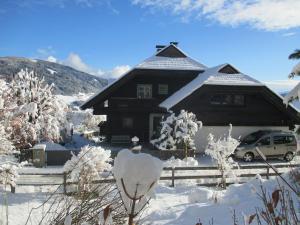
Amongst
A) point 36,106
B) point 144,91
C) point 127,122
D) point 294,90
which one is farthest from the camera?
point 144,91

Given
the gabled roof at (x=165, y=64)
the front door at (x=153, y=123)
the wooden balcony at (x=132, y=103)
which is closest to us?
the gabled roof at (x=165, y=64)

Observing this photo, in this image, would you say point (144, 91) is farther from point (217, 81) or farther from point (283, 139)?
point (283, 139)

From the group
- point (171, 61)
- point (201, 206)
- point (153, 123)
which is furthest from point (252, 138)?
point (201, 206)

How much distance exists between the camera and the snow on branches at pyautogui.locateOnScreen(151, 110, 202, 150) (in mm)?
20375

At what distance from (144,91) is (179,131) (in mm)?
7439

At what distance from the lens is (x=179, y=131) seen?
818 inches

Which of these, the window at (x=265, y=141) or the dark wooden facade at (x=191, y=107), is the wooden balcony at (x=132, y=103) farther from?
the window at (x=265, y=141)

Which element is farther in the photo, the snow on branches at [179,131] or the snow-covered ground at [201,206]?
the snow on branches at [179,131]

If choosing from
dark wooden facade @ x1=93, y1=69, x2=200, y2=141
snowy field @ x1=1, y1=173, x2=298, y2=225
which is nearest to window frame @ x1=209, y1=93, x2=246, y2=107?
dark wooden facade @ x1=93, y1=69, x2=200, y2=141

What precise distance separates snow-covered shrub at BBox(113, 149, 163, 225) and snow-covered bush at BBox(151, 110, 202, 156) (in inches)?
720

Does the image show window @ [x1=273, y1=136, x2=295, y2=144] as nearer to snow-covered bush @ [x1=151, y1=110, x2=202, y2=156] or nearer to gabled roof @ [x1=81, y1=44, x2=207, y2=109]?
snow-covered bush @ [x1=151, y1=110, x2=202, y2=156]

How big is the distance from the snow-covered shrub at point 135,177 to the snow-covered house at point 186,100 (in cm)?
2132

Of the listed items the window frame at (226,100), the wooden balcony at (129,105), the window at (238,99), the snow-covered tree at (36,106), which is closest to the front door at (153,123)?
the wooden balcony at (129,105)

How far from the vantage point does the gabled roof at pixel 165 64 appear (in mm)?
25062
